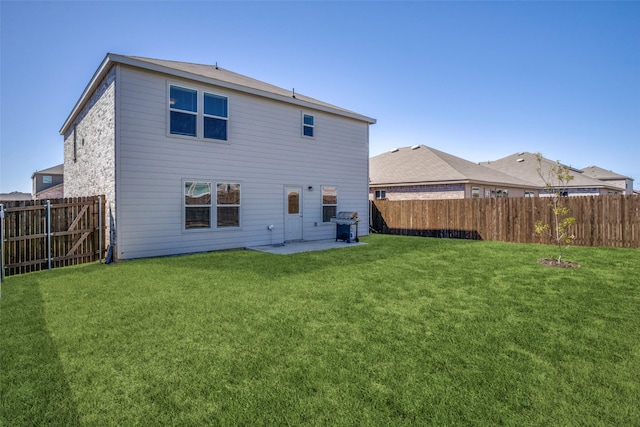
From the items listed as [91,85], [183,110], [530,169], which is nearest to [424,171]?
[530,169]

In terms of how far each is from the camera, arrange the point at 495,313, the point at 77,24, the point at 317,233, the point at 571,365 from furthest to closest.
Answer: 1. the point at 317,233
2. the point at 77,24
3. the point at 495,313
4. the point at 571,365

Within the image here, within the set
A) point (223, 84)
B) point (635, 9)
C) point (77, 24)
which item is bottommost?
point (223, 84)

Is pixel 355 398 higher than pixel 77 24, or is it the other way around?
pixel 77 24

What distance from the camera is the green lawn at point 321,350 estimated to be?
7.19 ft

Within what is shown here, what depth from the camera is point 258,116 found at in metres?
10.7

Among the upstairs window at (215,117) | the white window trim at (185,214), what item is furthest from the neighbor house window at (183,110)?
the white window trim at (185,214)

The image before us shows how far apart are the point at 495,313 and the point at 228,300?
3.79 m

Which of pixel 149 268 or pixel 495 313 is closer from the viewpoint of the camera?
pixel 495 313

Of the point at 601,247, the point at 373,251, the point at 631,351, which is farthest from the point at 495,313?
the point at 601,247

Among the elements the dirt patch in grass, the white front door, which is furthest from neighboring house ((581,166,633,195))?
the white front door

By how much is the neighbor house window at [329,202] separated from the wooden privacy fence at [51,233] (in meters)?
7.32

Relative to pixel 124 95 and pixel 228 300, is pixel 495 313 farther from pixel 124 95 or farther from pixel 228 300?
pixel 124 95

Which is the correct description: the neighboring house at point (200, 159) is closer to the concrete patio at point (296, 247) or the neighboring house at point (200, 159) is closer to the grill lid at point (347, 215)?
the concrete patio at point (296, 247)

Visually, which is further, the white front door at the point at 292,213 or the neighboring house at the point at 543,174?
the neighboring house at the point at 543,174
